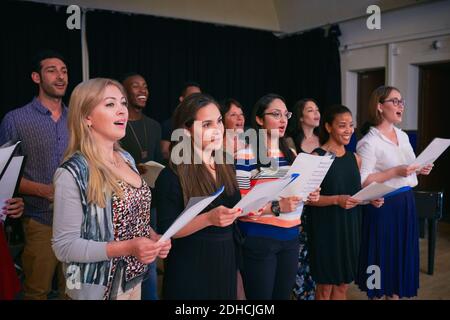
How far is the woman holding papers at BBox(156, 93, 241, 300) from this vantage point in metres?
1.58

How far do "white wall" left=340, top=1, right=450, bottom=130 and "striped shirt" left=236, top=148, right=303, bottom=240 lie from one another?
13.4 feet

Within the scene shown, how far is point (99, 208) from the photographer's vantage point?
131 centimetres

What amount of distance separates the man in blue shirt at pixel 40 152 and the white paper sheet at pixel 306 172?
123 centimetres

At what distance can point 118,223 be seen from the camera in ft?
4.49

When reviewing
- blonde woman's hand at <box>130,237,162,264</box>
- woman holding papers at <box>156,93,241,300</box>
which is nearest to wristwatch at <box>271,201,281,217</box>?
woman holding papers at <box>156,93,241,300</box>

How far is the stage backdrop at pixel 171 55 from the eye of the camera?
17.1ft

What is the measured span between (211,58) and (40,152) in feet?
15.7

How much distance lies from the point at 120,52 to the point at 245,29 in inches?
85.8

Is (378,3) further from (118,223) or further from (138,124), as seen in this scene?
(118,223)

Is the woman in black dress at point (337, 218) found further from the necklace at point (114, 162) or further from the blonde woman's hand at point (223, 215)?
the necklace at point (114, 162)

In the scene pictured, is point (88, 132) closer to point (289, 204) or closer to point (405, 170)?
point (289, 204)

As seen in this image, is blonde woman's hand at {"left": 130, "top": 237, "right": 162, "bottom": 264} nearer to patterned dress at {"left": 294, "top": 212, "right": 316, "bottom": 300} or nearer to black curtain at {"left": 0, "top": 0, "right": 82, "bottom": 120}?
patterned dress at {"left": 294, "top": 212, "right": 316, "bottom": 300}

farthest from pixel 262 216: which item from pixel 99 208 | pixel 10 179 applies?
pixel 10 179

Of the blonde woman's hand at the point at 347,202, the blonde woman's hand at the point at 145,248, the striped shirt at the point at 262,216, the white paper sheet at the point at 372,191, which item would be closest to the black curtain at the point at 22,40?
the striped shirt at the point at 262,216
